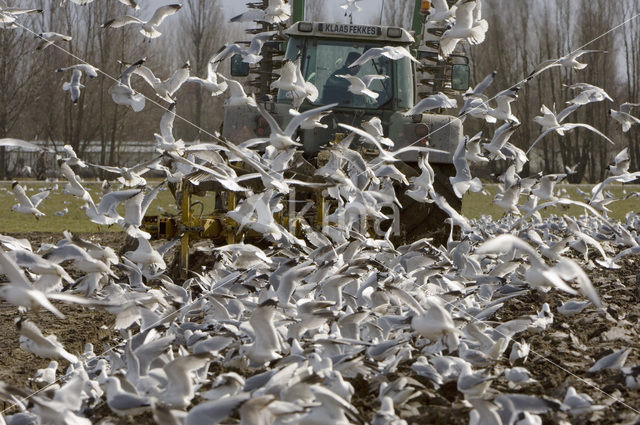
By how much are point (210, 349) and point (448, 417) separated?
1.19 m

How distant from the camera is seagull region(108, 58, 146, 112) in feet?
19.4

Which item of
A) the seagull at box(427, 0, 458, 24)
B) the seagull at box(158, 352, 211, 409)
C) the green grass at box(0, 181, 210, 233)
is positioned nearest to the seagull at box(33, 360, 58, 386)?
the seagull at box(158, 352, 211, 409)

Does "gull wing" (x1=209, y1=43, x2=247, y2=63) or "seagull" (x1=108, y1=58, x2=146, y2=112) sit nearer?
"seagull" (x1=108, y1=58, x2=146, y2=112)

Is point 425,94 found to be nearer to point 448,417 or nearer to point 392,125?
point 392,125

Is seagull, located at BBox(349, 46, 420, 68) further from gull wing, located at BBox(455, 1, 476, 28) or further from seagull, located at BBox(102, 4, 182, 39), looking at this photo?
seagull, located at BBox(102, 4, 182, 39)

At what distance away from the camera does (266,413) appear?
9.33ft

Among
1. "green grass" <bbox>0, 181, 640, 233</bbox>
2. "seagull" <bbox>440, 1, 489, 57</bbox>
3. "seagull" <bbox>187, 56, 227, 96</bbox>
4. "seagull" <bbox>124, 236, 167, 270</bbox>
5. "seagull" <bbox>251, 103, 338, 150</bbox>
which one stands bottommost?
"green grass" <bbox>0, 181, 640, 233</bbox>

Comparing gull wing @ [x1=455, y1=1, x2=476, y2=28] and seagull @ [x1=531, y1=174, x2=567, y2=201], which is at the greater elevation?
gull wing @ [x1=455, y1=1, x2=476, y2=28]

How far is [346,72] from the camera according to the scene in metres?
8.53

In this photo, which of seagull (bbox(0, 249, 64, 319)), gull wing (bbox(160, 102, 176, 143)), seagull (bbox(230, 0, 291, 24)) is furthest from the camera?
seagull (bbox(230, 0, 291, 24))

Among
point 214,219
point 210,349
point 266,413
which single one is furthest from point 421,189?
point 266,413

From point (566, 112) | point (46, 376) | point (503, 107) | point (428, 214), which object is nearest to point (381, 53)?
point (503, 107)

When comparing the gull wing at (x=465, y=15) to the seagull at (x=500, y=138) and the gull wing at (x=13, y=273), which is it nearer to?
the seagull at (x=500, y=138)

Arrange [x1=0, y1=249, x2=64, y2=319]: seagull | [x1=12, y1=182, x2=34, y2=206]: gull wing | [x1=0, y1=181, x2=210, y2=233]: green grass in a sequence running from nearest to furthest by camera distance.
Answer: [x1=0, y1=249, x2=64, y2=319]: seagull, [x1=12, y1=182, x2=34, y2=206]: gull wing, [x1=0, y1=181, x2=210, y2=233]: green grass
